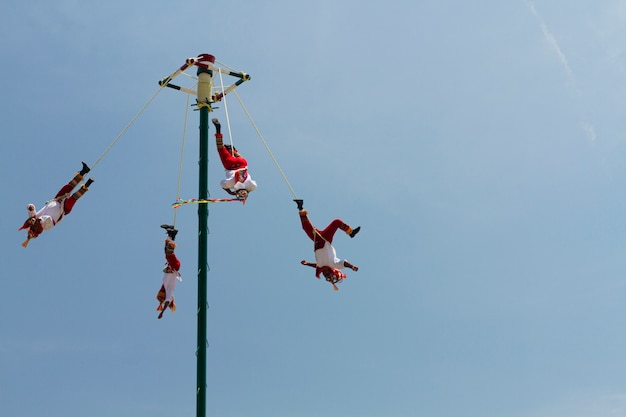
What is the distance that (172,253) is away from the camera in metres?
16.7

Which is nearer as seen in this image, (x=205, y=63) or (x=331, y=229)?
(x=331, y=229)

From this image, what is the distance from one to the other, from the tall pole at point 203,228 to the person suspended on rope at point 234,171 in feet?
1.74

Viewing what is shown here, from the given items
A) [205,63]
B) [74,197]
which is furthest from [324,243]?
[74,197]

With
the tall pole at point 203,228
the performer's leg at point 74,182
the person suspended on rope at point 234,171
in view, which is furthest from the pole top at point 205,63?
the performer's leg at point 74,182

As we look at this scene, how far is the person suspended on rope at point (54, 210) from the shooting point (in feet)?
53.8

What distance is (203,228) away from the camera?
52.1 feet

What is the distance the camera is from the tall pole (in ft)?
49.4

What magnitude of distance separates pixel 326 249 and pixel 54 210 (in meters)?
5.66

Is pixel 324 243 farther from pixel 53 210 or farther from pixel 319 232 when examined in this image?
pixel 53 210

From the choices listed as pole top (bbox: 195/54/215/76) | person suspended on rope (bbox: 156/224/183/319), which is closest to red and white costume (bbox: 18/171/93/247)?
person suspended on rope (bbox: 156/224/183/319)

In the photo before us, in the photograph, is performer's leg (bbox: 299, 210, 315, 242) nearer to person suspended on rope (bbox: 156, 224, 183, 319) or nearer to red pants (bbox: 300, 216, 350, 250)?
red pants (bbox: 300, 216, 350, 250)

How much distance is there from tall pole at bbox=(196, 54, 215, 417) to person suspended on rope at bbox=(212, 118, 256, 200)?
53 cm

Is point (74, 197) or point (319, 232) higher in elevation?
point (74, 197)

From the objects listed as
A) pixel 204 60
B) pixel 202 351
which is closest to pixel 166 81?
pixel 204 60
